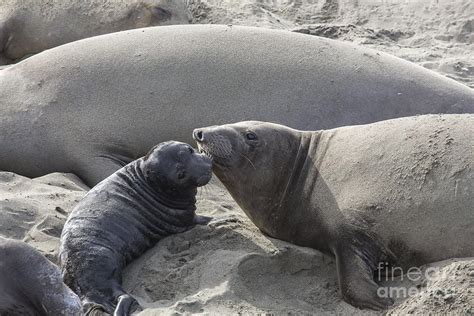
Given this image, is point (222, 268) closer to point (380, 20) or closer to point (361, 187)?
point (361, 187)

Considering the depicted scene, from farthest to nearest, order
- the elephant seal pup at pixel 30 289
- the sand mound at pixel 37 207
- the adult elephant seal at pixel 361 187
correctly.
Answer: the sand mound at pixel 37 207 → the adult elephant seal at pixel 361 187 → the elephant seal pup at pixel 30 289

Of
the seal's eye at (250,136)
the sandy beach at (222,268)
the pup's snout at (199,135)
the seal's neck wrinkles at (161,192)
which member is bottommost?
the sandy beach at (222,268)

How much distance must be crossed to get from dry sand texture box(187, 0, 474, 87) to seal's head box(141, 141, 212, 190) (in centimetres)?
324

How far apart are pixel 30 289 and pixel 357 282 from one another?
1.61m

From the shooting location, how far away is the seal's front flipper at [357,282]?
475 centimetres

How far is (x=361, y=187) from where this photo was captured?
17.0 feet

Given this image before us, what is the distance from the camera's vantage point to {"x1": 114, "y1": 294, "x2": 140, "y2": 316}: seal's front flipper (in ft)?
15.1

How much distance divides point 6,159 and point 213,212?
155 cm

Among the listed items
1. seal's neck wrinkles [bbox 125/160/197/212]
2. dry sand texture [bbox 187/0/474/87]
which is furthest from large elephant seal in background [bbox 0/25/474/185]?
dry sand texture [bbox 187/0/474/87]

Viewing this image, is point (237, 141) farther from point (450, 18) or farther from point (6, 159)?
point (450, 18)

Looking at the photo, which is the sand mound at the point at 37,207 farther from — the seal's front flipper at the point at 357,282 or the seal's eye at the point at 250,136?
the seal's front flipper at the point at 357,282

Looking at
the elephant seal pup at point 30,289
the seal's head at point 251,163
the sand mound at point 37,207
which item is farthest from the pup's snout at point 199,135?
the elephant seal pup at point 30,289

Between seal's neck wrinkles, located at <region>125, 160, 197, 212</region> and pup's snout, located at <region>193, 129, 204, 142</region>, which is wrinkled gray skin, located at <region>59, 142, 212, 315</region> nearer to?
seal's neck wrinkles, located at <region>125, 160, 197, 212</region>

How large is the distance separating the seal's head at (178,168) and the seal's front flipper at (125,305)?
0.92m
